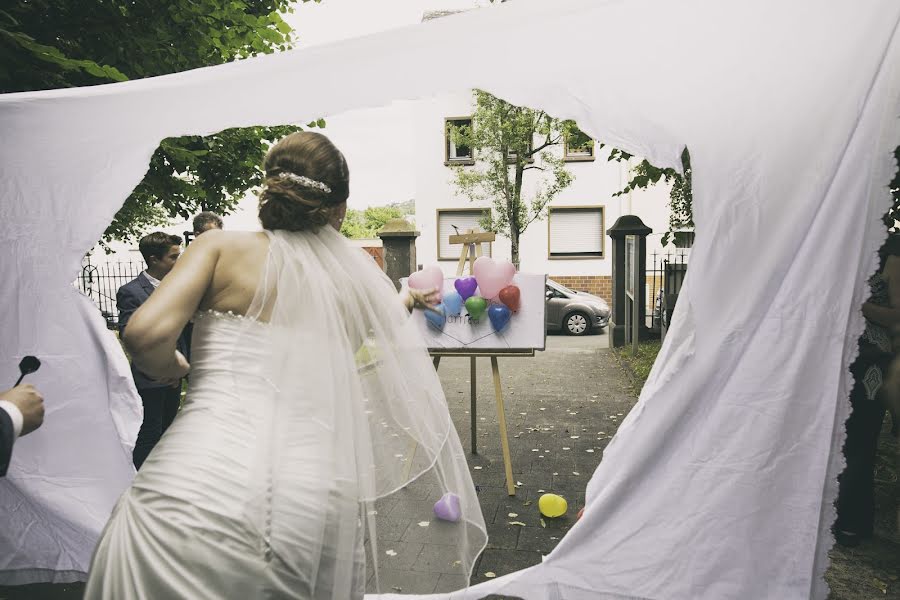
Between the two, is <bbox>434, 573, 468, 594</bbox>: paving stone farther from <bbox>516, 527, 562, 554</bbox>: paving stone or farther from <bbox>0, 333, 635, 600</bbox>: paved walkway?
<bbox>516, 527, 562, 554</bbox>: paving stone

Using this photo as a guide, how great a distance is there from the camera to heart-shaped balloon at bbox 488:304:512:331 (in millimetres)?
4258

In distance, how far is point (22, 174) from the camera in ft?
9.23

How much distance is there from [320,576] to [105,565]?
528 mm

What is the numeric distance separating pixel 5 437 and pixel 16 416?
0.20ft

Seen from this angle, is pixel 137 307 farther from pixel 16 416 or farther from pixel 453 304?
pixel 16 416

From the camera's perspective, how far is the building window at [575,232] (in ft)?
67.1

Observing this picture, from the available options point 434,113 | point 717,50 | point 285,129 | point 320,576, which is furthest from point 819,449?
point 434,113

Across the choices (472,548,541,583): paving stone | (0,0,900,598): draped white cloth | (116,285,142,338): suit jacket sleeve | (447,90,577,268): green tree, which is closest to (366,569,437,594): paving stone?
(472,548,541,583): paving stone

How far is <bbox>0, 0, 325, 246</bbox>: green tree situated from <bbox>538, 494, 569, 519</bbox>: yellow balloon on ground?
373cm

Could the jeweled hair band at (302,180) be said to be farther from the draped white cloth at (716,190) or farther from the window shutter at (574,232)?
the window shutter at (574,232)

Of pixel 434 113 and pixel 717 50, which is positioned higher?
pixel 434 113

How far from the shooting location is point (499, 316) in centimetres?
425

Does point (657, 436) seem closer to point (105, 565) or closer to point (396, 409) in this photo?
point (396, 409)

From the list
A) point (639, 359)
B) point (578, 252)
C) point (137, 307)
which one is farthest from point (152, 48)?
point (578, 252)
